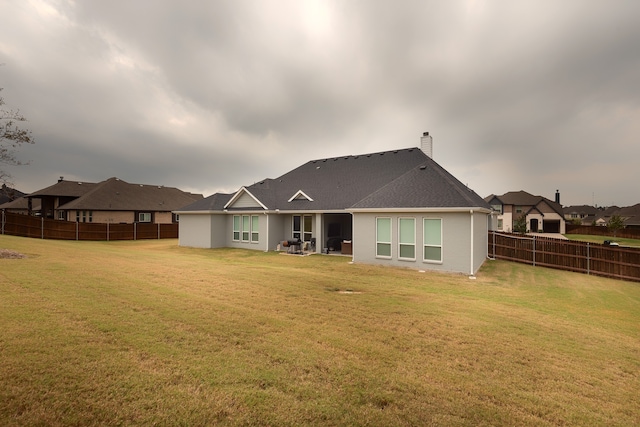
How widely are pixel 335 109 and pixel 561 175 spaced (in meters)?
22.6

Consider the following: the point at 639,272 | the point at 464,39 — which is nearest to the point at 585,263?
the point at 639,272

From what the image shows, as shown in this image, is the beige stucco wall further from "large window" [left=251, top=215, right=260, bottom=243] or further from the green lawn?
"large window" [left=251, top=215, right=260, bottom=243]

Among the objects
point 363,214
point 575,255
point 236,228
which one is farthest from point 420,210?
point 236,228

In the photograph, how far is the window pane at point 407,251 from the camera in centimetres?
1541

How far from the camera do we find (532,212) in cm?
5566

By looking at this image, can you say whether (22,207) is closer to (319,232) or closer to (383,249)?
(319,232)

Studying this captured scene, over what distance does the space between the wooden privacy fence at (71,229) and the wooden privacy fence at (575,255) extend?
3391 cm

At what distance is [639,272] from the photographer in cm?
1419

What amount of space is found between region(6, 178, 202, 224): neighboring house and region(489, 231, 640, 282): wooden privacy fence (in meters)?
40.0

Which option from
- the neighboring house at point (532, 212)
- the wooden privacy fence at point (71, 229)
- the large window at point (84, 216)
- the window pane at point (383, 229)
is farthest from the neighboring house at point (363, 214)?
the neighboring house at point (532, 212)

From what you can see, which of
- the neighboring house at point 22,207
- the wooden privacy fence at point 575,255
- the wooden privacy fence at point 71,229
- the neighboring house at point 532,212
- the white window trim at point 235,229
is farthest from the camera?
the neighboring house at point 532,212

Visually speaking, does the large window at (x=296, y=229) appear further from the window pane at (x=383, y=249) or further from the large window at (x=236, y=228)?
the window pane at (x=383, y=249)

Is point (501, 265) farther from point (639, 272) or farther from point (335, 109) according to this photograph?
point (335, 109)

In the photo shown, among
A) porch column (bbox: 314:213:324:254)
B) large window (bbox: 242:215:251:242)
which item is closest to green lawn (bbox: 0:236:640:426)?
porch column (bbox: 314:213:324:254)
